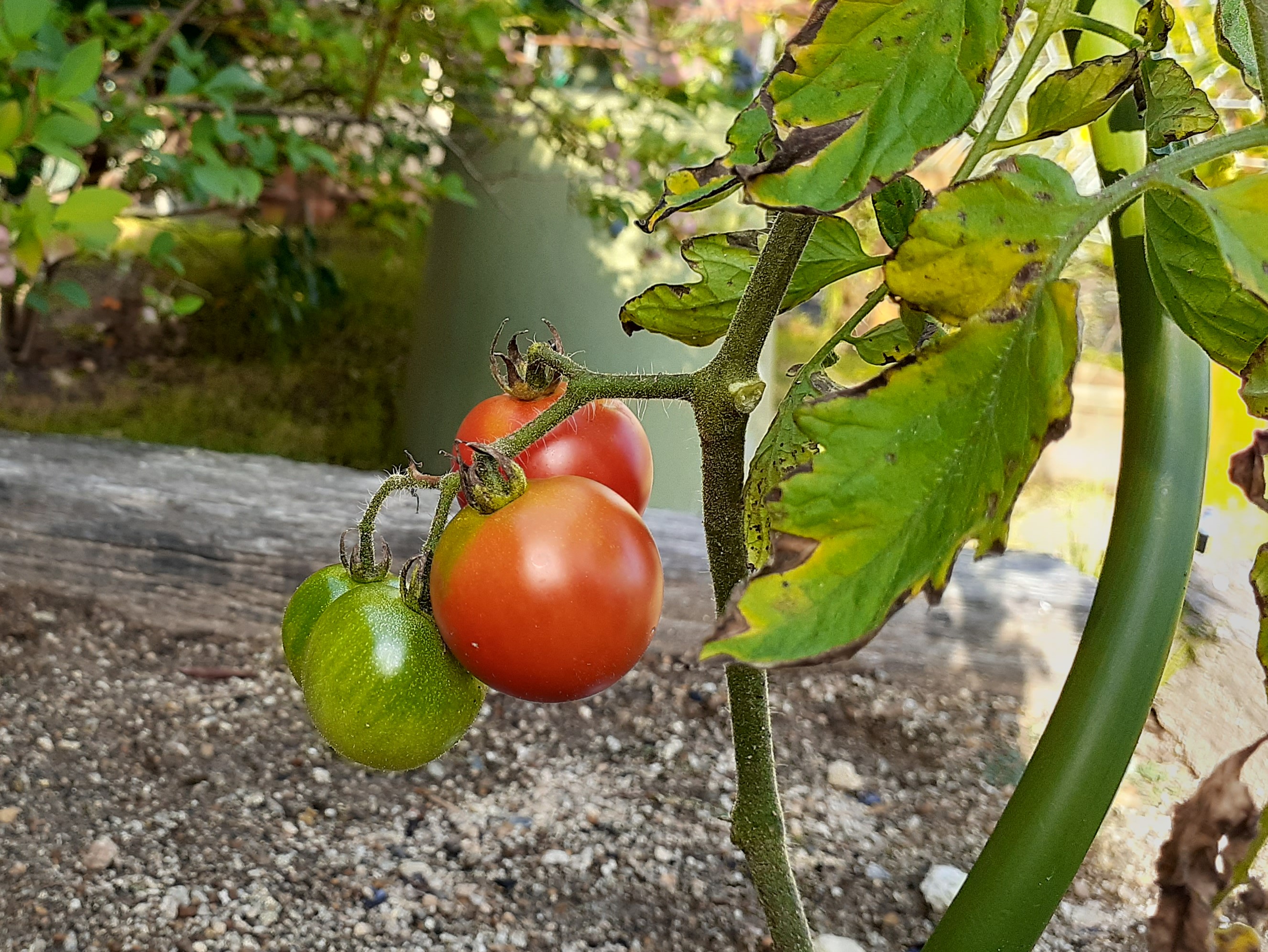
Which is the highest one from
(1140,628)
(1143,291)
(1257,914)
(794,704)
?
(1143,291)

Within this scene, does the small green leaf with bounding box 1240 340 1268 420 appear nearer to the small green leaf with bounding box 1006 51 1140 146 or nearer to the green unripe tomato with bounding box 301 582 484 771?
the small green leaf with bounding box 1006 51 1140 146

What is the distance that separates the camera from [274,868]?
2.44 feet

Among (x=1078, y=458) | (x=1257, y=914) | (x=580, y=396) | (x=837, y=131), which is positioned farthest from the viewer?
(x=1078, y=458)

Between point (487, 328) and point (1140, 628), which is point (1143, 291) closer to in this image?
point (1140, 628)

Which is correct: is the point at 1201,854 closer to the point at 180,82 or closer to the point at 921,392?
the point at 921,392

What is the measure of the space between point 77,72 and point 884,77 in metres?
0.77

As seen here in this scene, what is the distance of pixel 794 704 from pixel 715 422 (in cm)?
72

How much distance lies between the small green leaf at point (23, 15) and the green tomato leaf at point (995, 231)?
798 millimetres

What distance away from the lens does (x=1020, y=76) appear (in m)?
0.33

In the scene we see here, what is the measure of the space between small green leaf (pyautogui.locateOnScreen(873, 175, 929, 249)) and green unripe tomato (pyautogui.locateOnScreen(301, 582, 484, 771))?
0.24 metres

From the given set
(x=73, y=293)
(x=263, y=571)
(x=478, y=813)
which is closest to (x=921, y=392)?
(x=478, y=813)

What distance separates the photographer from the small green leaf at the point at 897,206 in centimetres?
34

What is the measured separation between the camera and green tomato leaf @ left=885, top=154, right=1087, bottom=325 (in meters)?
0.25

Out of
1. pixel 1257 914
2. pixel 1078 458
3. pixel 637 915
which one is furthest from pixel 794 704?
pixel 1078 458
